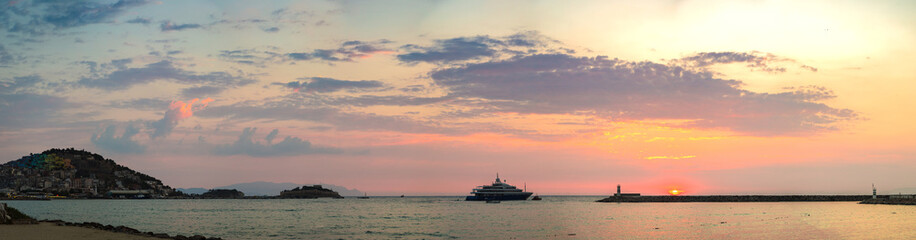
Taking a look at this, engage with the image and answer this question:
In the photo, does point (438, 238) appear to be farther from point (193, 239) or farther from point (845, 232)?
point (845, 232)

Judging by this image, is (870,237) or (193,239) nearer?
(193,239)

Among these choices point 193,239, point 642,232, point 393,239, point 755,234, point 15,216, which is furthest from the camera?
point 642,232

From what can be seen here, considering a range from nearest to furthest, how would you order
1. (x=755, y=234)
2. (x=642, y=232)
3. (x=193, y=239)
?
1. (x=193, y=239)
2. (x=755, y=234)
3. (x=642, y=232)

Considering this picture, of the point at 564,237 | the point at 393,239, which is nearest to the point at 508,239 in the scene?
the point at 564,237

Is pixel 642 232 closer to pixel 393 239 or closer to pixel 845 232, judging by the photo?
pixel 845 232

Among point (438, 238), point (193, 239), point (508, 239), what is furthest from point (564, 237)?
point (193, 239)

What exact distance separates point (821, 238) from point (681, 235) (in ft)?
35.4

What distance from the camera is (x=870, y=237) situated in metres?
51.9

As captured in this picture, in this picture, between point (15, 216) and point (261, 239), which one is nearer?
point (15, 216)

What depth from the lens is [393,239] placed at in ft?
177

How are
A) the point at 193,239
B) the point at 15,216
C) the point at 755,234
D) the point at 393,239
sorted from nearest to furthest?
the point at 193,239, the point at 15,216, the point at 393,239, the point at 755,234

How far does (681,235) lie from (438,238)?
70.4 feet

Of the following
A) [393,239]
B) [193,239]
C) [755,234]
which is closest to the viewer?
[193,239]

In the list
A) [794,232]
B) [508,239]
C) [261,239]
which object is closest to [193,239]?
[261,239]
